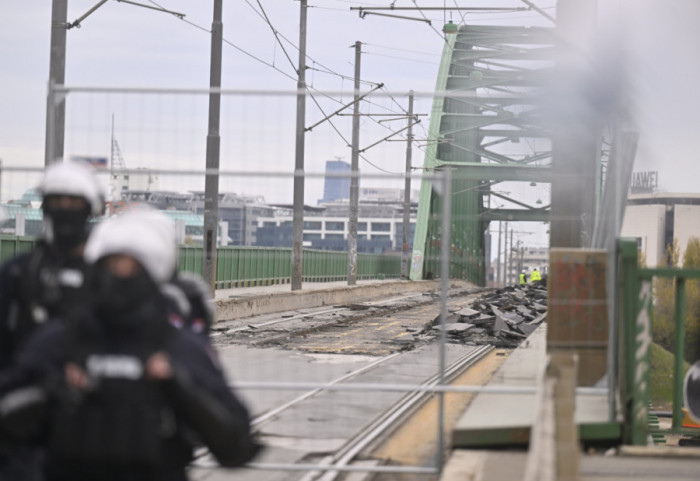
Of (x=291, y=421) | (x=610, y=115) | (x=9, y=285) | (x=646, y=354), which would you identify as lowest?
(x=291, y=421)

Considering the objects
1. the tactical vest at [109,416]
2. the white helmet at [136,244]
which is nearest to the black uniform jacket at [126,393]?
the tactical vest at [109,416]

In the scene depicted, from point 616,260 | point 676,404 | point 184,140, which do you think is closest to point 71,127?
point 184,140

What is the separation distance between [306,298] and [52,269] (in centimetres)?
2567

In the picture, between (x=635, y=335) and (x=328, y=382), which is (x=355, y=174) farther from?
(x=328, y=382)

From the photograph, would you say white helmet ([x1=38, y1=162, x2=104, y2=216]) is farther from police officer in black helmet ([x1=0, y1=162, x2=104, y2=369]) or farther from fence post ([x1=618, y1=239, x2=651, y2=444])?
fence post ([x1=618, y1=239, x2=651, y2=444])

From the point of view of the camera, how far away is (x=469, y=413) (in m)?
8.02

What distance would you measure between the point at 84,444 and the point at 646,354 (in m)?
5.16

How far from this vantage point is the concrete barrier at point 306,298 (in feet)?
77.6

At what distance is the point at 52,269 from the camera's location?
400 centimetres

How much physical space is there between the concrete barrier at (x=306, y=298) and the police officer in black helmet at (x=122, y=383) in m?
12.5

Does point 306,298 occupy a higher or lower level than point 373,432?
higher

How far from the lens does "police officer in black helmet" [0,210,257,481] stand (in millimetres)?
2869

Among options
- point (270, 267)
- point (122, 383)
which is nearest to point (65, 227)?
point (122, 383)

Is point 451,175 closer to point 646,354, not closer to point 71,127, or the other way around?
point 646,354
